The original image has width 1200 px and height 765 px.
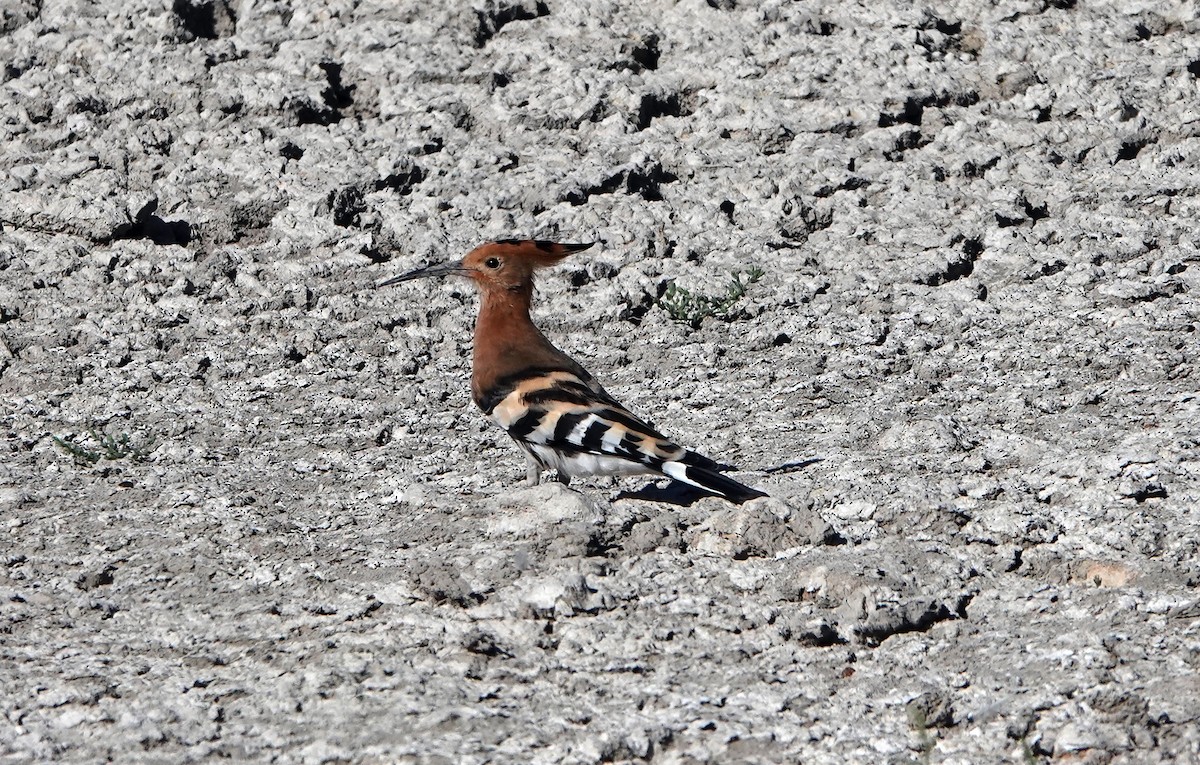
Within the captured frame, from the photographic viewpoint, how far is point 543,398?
14.5 ft

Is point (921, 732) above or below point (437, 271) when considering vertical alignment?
below

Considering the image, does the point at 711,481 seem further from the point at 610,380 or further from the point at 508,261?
the point at 508,261

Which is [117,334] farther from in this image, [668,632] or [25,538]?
[668,632]

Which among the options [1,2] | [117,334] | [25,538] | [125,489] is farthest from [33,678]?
[1,2]

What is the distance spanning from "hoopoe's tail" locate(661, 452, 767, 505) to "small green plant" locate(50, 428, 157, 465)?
1637mm

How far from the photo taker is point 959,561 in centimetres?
362

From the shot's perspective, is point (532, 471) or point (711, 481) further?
point (532, 471)

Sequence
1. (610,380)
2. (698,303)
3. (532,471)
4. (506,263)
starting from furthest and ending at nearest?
(698,303), (610,380), (506,263), (532,471)

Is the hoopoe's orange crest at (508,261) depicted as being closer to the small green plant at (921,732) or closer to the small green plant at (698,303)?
the small green plant at (698,303)

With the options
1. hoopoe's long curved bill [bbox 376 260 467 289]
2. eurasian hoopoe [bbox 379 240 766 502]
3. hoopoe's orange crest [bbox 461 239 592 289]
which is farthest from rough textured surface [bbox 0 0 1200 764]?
hoopoe's orange crest [bbox 461 239 592 289]

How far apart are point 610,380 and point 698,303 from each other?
48 centimetres

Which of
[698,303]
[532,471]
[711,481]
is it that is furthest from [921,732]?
[698,303]

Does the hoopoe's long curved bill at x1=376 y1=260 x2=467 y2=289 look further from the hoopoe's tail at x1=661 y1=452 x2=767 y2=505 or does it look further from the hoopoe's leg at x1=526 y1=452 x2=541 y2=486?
the hoopoe's tail at x1=661 y1=452 x2=767 y2=505

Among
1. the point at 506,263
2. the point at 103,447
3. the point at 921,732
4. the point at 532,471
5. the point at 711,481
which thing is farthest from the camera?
the point at 506,263
